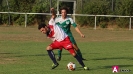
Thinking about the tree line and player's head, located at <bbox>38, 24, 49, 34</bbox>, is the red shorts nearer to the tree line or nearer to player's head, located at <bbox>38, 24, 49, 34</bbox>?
player's head, located at <bbox>38, 24, 49, 34</bbox>

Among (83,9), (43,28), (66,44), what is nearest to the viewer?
(43,28)

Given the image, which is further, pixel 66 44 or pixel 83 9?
pixel 83 9

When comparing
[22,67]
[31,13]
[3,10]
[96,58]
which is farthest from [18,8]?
[22,67]

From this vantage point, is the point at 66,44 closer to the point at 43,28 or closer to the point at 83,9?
the point at 43,28

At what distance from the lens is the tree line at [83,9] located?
4106 cm

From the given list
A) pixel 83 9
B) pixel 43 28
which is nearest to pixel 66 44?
pixel 43 28

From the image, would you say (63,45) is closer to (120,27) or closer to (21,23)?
(120,27)

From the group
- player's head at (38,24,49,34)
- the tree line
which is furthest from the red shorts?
the tree line

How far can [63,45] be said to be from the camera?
11875 mm

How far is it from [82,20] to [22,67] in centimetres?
2996

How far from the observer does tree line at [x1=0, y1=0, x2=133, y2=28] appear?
41.1 meters

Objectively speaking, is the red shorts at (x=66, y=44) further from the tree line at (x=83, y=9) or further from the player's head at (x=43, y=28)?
the tree line at (x=83, y=9)

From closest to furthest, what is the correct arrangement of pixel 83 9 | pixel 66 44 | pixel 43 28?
pixel 43 28 → pixel 66 44 → pixel 83 9

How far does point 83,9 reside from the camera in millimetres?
43844
